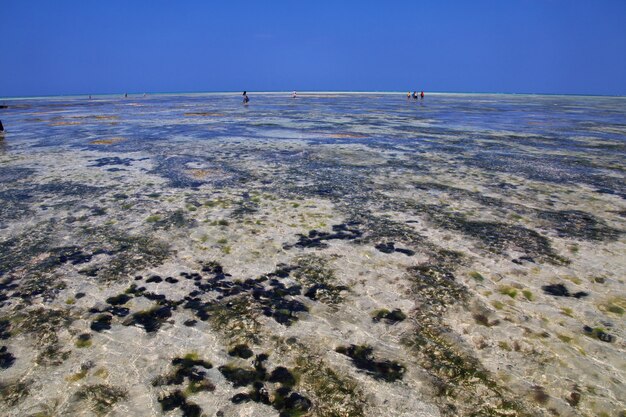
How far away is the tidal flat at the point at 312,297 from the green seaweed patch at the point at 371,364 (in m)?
0.02

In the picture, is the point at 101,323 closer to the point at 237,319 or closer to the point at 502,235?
the point at 237,319

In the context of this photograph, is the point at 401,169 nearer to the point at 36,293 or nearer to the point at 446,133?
the point at 36,293

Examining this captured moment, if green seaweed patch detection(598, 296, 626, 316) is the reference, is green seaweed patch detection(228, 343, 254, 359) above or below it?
below

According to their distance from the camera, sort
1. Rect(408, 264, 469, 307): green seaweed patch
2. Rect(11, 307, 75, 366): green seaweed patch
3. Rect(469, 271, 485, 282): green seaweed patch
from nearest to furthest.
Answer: Rect(11, 307, 75, 366): green seaweed patch, Rect(408, 264, 469, 307): green seaweed patch, Rect(469, 271, 485, 282): green seaweed patch

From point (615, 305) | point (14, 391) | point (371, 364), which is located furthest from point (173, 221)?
point (615, 305)

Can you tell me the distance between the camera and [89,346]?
3732 millimetres

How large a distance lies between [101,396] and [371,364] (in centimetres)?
234

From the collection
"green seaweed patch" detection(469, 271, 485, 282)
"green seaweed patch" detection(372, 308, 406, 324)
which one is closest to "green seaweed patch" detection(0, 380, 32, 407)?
"green seaweed patch" detection(372, 308, 406, 324)

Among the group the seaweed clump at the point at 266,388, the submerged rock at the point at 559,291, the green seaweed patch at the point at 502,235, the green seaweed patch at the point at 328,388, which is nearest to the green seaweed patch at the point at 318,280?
the green seaweed patch at the point at 328,388

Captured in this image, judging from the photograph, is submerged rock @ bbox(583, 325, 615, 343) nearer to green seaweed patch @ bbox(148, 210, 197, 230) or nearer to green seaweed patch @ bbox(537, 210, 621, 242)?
green seaweed patch @ bbox(537, 210, 621, 242)

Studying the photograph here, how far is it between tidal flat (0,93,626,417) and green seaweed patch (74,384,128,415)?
0.05 feet

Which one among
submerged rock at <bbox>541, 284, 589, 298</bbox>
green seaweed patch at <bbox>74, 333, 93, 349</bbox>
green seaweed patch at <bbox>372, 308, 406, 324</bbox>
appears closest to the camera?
green seaweed patch at <bbox>74, 333, 93, 349</bbox>

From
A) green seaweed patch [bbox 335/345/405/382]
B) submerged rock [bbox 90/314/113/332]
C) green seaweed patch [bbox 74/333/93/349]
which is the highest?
submerged rock [bbox 90/314/113/332]

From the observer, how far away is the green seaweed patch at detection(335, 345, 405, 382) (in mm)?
3363
